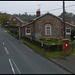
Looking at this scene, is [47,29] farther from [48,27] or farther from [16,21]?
[16,21]

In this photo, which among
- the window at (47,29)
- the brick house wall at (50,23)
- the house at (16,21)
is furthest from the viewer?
the house at (16,21)

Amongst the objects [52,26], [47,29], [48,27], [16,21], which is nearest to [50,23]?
[52,26]

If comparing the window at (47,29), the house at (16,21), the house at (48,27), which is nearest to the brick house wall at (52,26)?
the house at (48,27)

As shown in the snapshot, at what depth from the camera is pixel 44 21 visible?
4319cm

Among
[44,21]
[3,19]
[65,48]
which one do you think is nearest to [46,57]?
[65,48]

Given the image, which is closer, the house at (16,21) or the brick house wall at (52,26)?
the brick house wall at (52,26)

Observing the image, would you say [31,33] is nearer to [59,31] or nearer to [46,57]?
[59,31]

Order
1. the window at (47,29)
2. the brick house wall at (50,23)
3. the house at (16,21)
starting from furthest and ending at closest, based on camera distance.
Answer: the house at (16,21) < the window at (47,29) < the brick house wall at (50,23)

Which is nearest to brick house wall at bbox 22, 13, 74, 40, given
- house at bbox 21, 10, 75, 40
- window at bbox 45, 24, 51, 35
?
house at bbox 21, 10, 75, 40

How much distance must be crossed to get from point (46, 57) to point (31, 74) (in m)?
7.42

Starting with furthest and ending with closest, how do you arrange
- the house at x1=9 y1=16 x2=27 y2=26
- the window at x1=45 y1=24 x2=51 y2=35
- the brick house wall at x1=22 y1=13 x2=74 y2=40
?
the house at x1=9 y1=16 x2=27 y2=26 → the window at x1=45 y1=24 x2=51 y2=35 → the brick house wall at x1=22 y1=13 x2=74 y2=40

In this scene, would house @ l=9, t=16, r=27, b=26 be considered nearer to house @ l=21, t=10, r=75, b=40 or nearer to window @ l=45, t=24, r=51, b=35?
house @ l=21, t=10, r=75, b=40

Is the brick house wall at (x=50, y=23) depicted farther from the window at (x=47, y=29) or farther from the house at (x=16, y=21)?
the house at (x=16, y=21)

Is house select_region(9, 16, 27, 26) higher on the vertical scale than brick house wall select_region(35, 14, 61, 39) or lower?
higher
